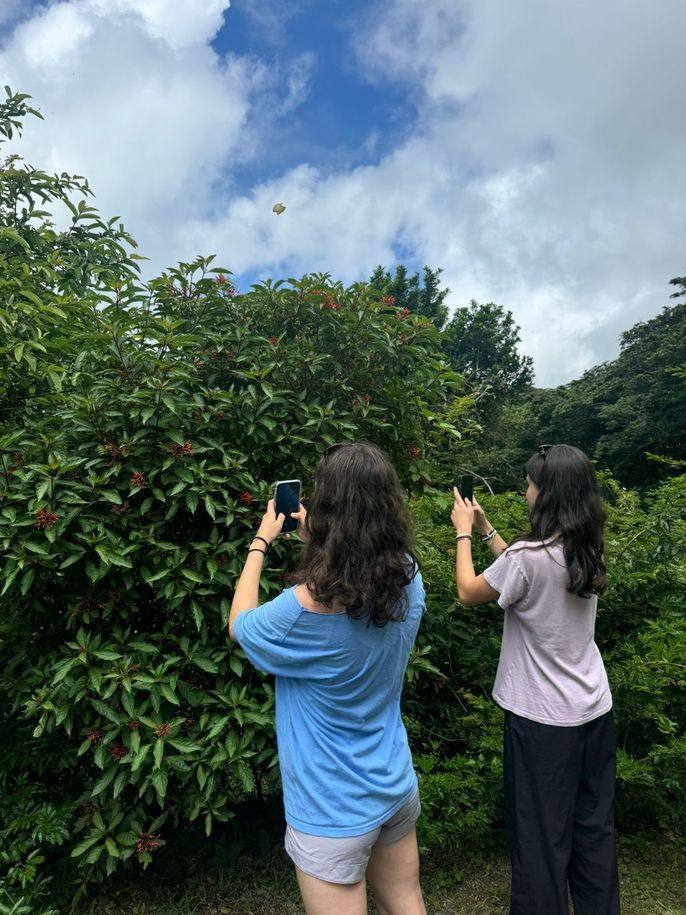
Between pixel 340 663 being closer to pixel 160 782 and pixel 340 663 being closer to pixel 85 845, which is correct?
pixel 160 782

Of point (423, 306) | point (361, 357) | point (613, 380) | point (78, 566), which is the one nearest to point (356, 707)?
point (78, 566)

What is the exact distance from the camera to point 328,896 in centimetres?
138

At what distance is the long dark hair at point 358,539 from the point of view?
1343 mm

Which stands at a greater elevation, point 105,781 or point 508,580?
point 508,580

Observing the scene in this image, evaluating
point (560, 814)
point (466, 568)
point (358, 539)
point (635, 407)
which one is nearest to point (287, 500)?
point (358, 539)

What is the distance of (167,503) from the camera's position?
232 cm

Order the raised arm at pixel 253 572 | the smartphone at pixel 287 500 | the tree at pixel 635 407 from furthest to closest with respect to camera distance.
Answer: the tree at pixel 635 407, the smartphone at pixel 287 500, the raised arm at pixel 253 572

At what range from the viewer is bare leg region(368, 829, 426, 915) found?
1564mm

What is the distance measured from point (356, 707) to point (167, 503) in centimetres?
118

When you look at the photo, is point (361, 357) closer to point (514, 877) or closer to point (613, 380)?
→ point (514, 877)

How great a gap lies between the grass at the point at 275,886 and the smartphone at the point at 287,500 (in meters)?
1.94

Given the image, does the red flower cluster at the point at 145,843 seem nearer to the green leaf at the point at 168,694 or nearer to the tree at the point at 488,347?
the green leaf at the point at 168,694

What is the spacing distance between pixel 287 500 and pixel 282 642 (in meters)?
0.40

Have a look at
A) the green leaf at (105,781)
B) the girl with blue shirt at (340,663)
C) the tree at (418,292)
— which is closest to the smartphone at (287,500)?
the girl with blue shirt at (340,663)
